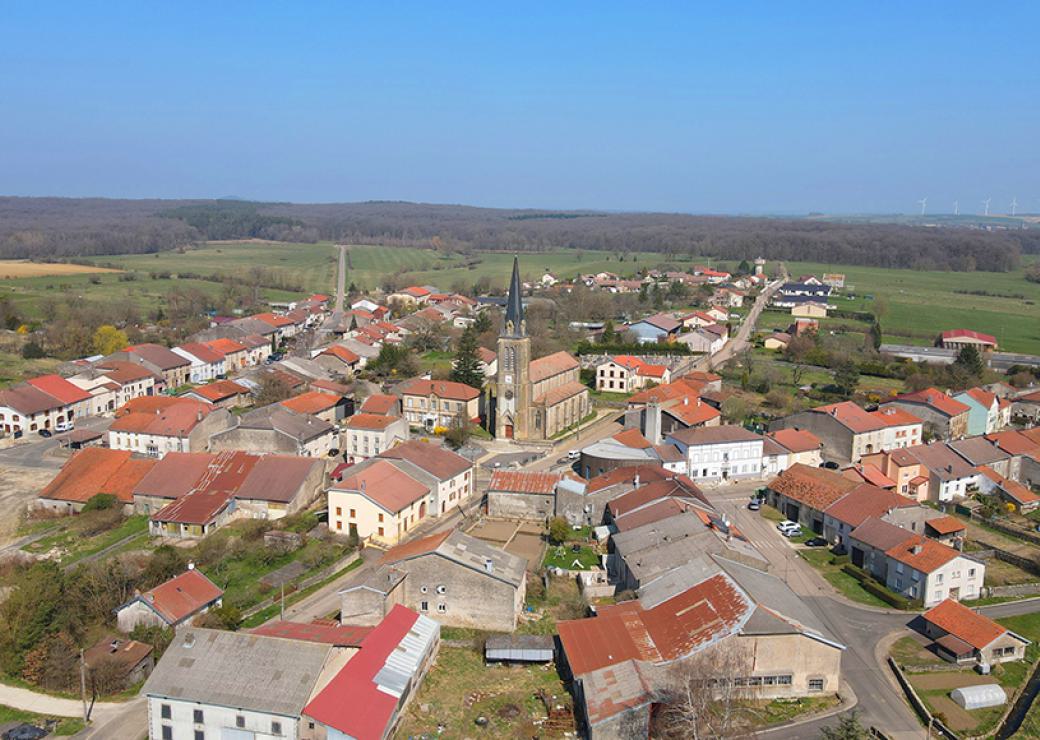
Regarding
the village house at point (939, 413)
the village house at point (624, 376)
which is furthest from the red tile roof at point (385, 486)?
the village house at point (939, 413)

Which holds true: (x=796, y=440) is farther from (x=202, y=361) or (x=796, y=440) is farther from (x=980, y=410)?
(x=202, y=361)

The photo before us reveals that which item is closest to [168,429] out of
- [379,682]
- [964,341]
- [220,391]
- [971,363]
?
[220,391]

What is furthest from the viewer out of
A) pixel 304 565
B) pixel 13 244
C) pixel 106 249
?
pixel 106 249

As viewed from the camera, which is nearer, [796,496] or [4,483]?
[796,496]

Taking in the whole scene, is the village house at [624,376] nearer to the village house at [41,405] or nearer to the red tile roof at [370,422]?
the red tile roof at [370,422]

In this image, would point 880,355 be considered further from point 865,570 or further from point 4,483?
point 4,483

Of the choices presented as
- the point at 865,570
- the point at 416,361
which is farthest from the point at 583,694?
the point at 416,361
